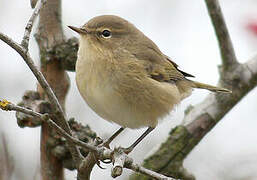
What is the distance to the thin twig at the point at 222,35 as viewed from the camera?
13.2ft

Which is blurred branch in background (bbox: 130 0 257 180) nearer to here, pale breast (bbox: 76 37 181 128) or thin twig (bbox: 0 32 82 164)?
pale breast (bbox: 76 37 181 128)

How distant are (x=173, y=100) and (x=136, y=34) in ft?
2.31

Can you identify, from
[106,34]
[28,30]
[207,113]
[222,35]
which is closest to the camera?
[28,30]

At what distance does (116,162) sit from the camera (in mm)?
2760

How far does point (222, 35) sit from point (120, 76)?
1201mm

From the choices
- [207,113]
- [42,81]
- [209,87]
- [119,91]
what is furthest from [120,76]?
[209,87]

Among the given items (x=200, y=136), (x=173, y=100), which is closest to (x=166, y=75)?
(x=173, y=100)

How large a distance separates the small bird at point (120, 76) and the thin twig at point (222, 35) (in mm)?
609

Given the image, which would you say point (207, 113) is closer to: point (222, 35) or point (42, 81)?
point (222, 35)

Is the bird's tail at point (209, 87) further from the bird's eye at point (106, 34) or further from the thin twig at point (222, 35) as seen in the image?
the bird's eye at point (106, 34)

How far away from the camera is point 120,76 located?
11.6ft

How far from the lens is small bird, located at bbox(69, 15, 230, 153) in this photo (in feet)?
11.4

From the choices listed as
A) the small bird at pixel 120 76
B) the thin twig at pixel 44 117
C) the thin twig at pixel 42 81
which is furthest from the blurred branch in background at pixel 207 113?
the thin twig at pixel 44 117

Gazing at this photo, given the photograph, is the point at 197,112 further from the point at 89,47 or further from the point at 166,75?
the point at 89,47
